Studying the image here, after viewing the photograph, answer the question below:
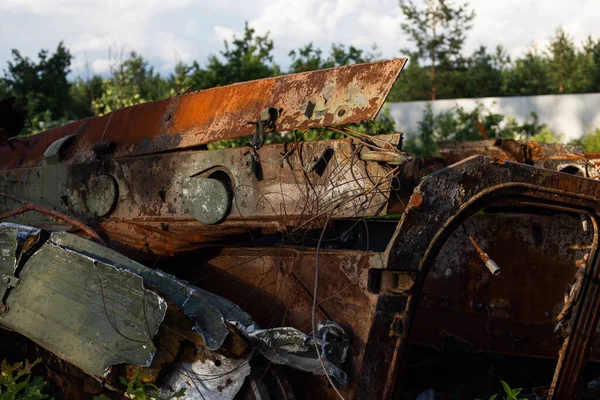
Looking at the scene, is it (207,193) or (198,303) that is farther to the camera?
(207,193)

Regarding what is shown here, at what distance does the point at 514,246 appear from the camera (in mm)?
6148

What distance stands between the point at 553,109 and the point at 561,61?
11975mm

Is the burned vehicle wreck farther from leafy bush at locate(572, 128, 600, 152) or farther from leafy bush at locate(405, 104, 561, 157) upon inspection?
leafy bush at locate(572, 128, 600, 152)

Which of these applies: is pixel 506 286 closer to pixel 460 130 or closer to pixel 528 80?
pixel 460 130

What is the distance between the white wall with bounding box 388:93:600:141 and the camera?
19.8 metres

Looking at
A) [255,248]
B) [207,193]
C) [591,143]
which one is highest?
[591,143]

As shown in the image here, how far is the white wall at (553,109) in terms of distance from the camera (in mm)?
19750

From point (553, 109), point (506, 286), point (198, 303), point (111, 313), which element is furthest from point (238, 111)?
point (553, 109)

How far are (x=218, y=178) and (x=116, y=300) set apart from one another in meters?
0.95

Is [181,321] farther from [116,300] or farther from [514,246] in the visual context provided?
[514,246]

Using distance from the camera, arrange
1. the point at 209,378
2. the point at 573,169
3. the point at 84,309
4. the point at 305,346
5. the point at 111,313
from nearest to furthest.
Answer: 1. the point at 305,346
2. the point at 209,378
3. the point at 111,313
4. the point at 84,309
5. the point at 573,169

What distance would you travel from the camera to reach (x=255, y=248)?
4.50m

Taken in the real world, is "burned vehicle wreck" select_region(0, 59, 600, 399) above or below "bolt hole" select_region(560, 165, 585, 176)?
below

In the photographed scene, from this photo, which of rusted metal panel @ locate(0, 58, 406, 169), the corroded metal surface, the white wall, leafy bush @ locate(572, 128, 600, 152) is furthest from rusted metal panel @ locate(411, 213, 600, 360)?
the white wall
